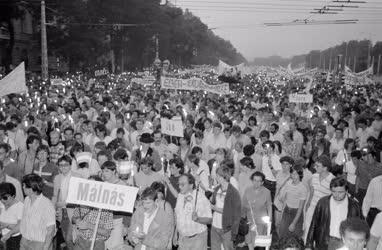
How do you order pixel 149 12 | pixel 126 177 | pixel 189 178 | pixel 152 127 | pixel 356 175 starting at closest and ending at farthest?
pixel 189 178, pixel 126 177, pixel 356 175, pixel 152 127, pixel 149 12

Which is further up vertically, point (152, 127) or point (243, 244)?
point (152, 127)

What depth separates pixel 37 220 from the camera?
6152mm

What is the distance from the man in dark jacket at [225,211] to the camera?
272 inches

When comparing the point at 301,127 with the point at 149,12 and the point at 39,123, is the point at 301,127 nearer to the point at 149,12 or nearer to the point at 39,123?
the point at 39,123

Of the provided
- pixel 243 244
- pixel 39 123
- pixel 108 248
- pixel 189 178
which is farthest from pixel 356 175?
pixel 39 123

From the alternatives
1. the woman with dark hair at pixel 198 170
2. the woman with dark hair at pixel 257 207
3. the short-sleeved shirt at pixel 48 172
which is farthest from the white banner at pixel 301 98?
the short-sleeved shirt at pixel 48 172

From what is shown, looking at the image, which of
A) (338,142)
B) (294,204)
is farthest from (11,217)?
(338,142)

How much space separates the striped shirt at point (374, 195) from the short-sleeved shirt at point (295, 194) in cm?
84

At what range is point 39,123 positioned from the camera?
13.9 meters

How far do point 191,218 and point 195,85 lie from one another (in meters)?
15.2

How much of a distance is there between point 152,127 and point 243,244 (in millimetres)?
6496

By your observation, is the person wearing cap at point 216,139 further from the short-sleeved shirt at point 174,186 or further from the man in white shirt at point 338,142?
the short-sleeved shirt at point 174,186

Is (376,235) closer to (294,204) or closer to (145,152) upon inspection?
(294,204)

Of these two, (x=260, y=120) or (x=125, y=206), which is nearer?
(x=125, y=206)
